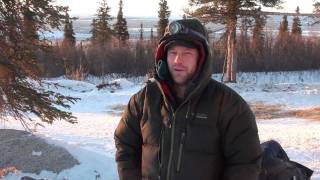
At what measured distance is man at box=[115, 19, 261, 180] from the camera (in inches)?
121

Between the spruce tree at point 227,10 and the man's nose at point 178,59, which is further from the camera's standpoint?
the spruce tree at point 227,10

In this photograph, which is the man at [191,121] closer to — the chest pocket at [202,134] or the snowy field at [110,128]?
the chest pocket at [202,134]

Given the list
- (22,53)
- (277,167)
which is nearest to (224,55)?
(22,53)

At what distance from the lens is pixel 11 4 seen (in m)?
6.89

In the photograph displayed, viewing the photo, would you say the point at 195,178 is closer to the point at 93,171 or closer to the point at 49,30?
the point at 49,30

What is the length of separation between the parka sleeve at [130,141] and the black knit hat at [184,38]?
218 mm

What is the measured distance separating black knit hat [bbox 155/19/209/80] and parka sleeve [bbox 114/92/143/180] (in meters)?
0.22

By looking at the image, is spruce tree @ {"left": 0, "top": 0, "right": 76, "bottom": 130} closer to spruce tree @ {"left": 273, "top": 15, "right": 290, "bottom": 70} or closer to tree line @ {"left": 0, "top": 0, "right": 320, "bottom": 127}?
tree line @ {"left": 0, "top": 0, "right": 320, "bottom": 127}

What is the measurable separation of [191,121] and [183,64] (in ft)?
1.10

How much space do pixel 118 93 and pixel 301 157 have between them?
1419 centimetres

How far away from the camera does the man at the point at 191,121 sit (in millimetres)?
3064

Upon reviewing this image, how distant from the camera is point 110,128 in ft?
49.2

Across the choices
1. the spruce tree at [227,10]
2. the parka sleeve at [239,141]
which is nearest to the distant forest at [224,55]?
the spruce tree at [227,10]

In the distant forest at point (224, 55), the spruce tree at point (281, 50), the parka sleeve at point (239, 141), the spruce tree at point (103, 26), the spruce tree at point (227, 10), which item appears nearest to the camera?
the parka sleeve at point (239, 141)
